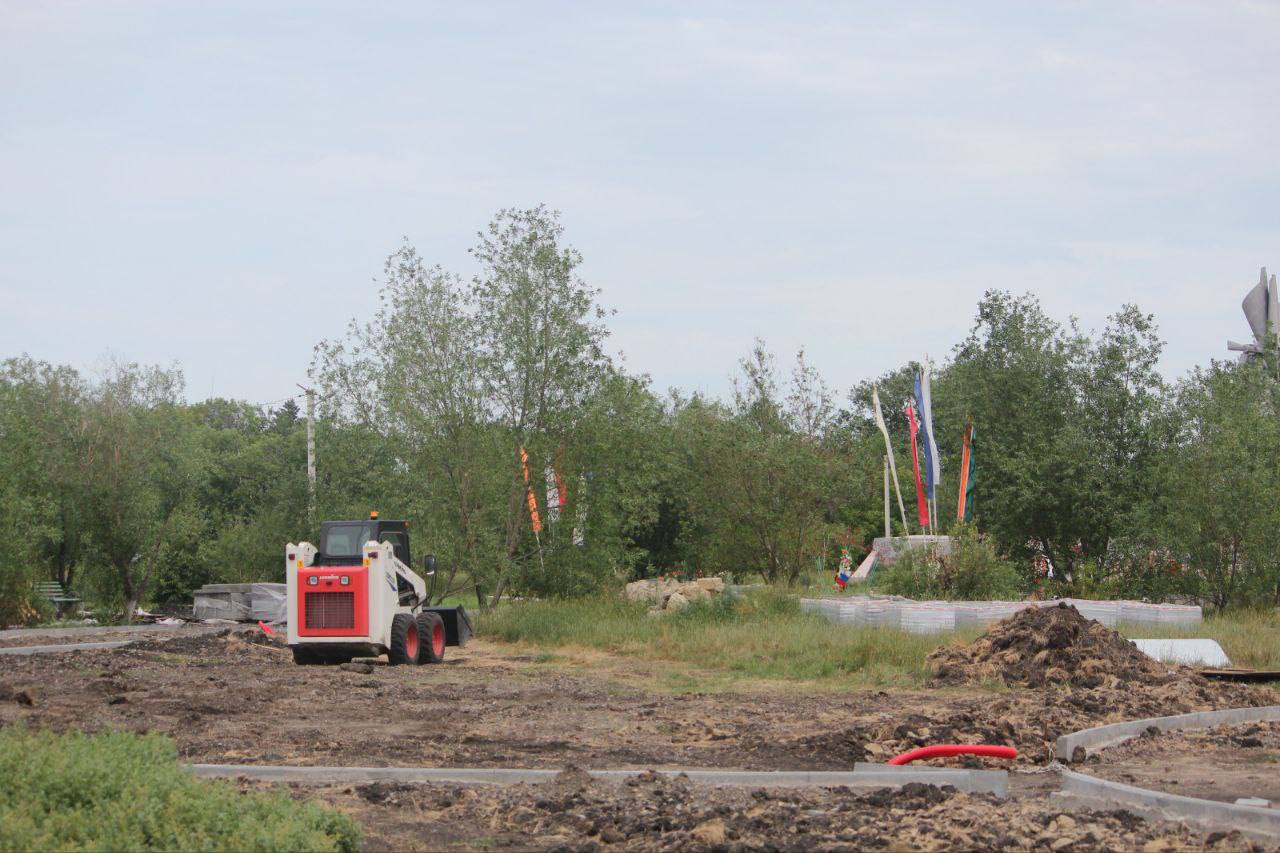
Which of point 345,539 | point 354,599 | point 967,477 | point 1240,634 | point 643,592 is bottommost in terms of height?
point 1240,634

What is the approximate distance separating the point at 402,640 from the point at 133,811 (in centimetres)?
1470

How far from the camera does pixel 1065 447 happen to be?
105 ft

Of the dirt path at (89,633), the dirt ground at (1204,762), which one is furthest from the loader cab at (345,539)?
the dirt ground at (1204,762)

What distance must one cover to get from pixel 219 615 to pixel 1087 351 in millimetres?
23666

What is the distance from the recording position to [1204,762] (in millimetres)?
11109

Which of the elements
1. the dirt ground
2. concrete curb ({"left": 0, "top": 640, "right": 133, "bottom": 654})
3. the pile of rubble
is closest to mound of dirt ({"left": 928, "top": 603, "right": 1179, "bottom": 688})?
the dirt ground

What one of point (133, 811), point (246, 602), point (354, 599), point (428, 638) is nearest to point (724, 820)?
point (133, 811)

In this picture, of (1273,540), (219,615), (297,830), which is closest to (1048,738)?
(297,830)

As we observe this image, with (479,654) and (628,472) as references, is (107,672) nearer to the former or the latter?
(479,654)

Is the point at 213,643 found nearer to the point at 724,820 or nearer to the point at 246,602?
the point at 246,602

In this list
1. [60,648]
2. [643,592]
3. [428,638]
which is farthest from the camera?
[643,592]

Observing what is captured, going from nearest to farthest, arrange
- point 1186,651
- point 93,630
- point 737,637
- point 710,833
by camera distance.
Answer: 1. point 710,833
2. point 1186,651
3. point 737,637
4. point 93,630

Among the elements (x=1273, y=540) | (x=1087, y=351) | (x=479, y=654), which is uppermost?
(x=1087, y=351)

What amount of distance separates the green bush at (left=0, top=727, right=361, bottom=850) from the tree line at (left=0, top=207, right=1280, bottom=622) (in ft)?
74.6
